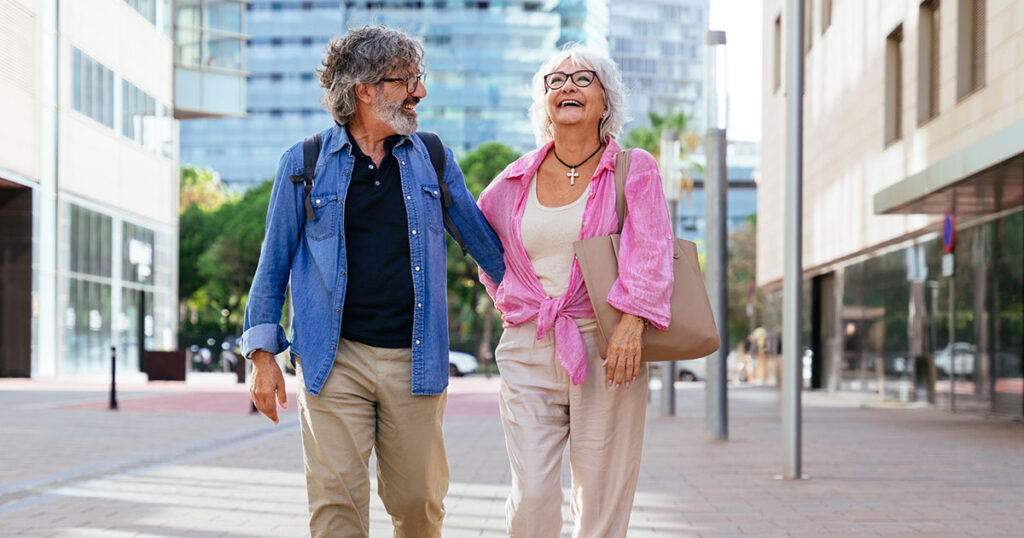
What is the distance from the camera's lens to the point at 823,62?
2777 centimetres

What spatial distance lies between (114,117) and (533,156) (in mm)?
32690

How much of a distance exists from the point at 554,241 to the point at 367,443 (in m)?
0.84

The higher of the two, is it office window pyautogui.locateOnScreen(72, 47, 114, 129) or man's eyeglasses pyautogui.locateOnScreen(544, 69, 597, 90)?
office window pyautogui.locateOnScreen(72, 47, 114, 129)

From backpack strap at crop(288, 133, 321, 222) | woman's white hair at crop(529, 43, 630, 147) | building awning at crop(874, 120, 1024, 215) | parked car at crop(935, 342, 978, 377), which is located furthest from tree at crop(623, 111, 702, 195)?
backpack strap at crop(288, 133, 321, 222)

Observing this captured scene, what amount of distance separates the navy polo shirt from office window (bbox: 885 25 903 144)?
1881cm

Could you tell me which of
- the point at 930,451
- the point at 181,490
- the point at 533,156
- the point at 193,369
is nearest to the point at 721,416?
the point at 930,451

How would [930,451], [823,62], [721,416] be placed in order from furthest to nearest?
[823,62] → [721,416] → [930,451]

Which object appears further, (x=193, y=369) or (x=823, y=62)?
(x=193, y=369)

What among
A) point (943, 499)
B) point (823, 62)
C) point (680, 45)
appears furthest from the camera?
point (680, 45)

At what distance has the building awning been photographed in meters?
12.8

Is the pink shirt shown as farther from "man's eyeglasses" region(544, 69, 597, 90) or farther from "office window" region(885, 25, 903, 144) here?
"office window" region(885, 25, 903, 144)

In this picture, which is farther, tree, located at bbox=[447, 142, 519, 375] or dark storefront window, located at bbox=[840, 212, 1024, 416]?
tree, located at bbox=[447, 142, 519, 375]

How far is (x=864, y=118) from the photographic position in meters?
23.4

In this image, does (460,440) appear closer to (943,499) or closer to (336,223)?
(943,499)
